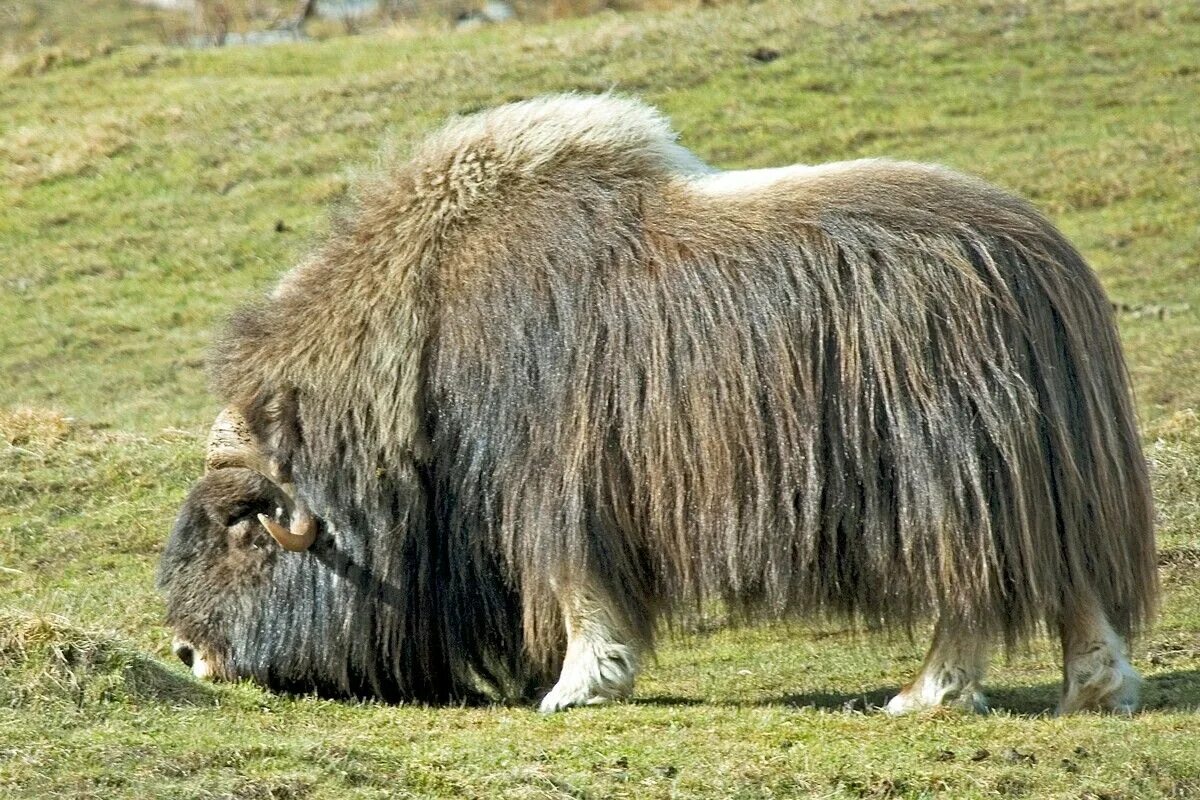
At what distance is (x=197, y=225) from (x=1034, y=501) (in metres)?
8.87

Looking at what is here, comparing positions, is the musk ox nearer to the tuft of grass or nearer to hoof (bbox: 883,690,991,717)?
hoof (bbox: 883,690,991,717)

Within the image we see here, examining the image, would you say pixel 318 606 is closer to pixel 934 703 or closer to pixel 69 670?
pixel 69 670

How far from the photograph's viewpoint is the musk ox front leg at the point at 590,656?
15.5 feet

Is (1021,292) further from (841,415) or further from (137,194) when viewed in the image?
(137,194)

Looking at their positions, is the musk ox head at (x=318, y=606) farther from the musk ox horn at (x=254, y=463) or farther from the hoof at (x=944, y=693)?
the hoof at (x=944, y=693)

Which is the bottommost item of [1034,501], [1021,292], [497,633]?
[497,633]

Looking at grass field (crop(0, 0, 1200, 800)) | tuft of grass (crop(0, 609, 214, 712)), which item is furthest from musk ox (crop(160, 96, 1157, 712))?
tuft of grass (crop(0, 609, 214, 712))

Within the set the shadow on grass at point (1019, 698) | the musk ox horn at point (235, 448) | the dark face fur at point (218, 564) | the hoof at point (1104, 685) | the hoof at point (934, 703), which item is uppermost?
the musk ox horn at point (235, 448)

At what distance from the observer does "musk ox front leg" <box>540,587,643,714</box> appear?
472 cm

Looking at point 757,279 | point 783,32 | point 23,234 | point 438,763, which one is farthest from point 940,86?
point 438,763

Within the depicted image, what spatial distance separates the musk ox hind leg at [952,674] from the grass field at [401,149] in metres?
0.13

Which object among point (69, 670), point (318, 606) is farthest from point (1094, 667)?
point (69, 670)

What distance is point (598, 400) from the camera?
4715 millimetres

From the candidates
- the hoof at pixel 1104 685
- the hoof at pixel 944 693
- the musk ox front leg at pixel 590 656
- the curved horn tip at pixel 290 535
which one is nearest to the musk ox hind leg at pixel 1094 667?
the hoof at pixel 1104 685
